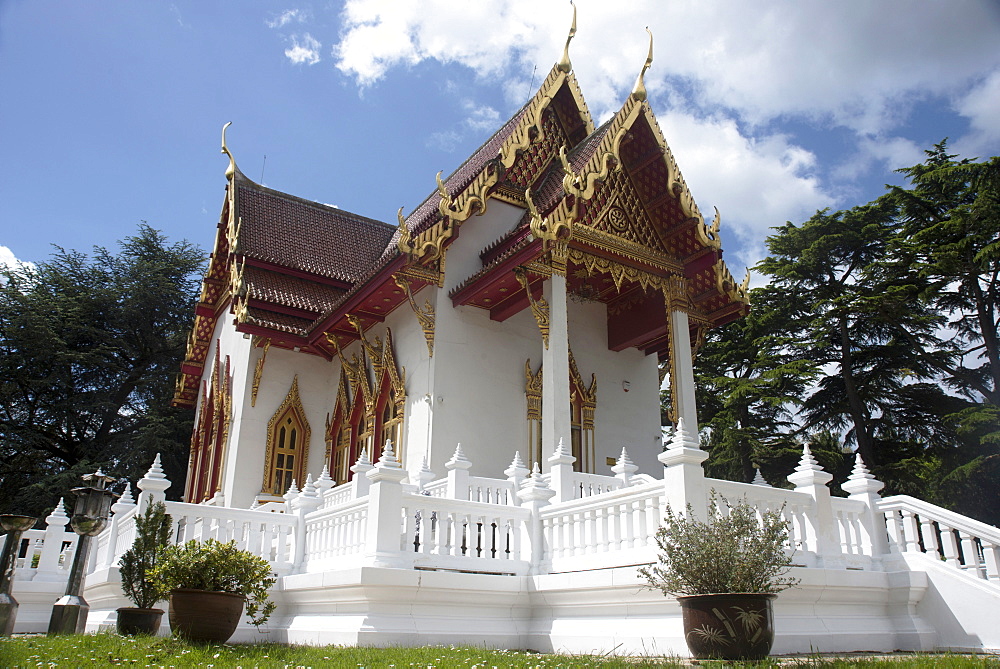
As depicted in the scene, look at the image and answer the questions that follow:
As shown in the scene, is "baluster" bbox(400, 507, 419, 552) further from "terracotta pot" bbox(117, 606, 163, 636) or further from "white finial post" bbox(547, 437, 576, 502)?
"terracotta pot" bbox(117, 606, 163, 636)

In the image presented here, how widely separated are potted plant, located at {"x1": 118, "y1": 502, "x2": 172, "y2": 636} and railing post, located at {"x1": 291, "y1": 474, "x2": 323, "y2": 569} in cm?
125

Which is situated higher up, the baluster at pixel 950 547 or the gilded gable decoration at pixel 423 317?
the gilded gable decoration at pixel 423 317

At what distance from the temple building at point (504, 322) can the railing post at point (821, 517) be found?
2745mm

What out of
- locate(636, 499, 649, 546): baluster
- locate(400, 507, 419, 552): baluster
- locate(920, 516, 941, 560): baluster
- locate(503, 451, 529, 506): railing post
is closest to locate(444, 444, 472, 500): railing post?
locate(503, 451, 529, 506): railing post

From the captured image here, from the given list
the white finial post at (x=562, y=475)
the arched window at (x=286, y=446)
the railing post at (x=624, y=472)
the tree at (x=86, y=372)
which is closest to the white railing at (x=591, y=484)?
the railing post at (x=624, y=472)

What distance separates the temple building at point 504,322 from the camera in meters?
10.7

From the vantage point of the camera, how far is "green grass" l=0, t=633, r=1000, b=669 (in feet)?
15.3

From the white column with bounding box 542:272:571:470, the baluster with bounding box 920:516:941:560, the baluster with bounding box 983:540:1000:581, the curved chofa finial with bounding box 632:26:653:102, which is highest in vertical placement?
the curved chofa finial with bounding box 632:26:653:102

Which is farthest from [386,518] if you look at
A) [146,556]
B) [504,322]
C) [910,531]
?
[504,322]

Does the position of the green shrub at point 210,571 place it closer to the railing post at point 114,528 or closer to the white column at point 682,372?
the railing post at point 114,528

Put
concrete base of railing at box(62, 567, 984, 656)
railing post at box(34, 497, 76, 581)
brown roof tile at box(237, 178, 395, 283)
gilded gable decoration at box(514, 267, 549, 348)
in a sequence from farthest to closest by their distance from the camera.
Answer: brown roof tile at box(237, 178, 395, 283), railing post at box(34, 497, 76, 581), gilded gable decoration at box(514, 267, 549, 348), concrete base of railing at box(62, 567, 984, 656)

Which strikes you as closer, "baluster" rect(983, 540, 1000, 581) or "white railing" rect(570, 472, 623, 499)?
"baluster" rect(983, 540, 1000, 581)

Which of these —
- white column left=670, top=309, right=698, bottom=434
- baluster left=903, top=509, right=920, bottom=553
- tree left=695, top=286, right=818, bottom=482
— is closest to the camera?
baluster left=903, top=509, right=920, bottom=553

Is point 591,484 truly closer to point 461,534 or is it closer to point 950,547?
point 461,534
